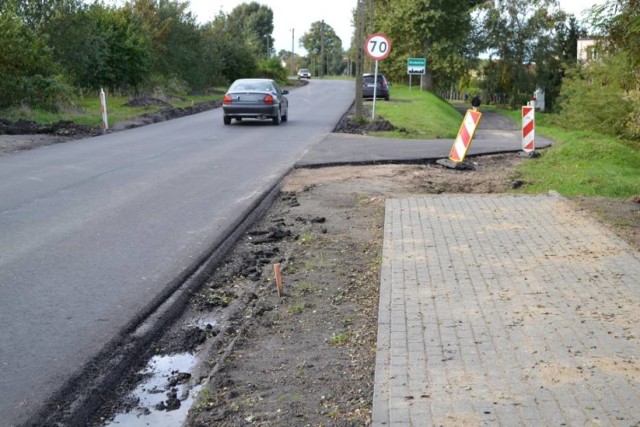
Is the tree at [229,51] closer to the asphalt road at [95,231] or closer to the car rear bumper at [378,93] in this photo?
the car rear bumper at [378,93]

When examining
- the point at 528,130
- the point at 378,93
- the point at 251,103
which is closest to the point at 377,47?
the point at 251,103

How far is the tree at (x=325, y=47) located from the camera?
511 feet

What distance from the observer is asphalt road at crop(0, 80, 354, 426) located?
18.8 feet

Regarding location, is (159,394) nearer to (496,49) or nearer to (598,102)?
(598,102)

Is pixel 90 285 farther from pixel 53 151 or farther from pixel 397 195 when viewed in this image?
pixel 53 151

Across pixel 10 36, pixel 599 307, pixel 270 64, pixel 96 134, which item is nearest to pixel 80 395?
pixel 599 307

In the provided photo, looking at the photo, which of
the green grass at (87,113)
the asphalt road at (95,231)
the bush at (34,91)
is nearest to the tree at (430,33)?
the green grass at (87,113)

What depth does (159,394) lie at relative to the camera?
5.18 meters

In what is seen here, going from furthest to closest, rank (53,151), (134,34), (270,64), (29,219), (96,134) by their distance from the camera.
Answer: (270,64)
(134,34)
(96,134)
(53,151)
(29,219)

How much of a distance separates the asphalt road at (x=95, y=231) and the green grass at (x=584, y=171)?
461cm

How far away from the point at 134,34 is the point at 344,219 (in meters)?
29.9

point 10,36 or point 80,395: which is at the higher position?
point 10,36

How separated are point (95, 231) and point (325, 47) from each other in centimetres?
15203

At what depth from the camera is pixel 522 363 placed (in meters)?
5.06
